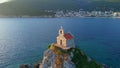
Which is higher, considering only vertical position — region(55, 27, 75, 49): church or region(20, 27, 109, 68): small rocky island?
region(55, 27, 75, 49): church

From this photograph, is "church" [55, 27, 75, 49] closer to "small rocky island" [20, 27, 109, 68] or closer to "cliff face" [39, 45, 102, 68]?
"small rocky island" [20, 27, 109, 68]

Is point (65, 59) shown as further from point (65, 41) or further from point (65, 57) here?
point (65, 41)

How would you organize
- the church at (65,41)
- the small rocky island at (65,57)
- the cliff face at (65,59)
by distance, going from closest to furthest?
1. the cliff face at (65,59)
2. the small rocky island at (65,57)
3. the church at (65,41)

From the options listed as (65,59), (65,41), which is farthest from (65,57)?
(65,41)

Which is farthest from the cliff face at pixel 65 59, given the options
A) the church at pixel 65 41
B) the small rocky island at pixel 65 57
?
the church at pixel 65 41

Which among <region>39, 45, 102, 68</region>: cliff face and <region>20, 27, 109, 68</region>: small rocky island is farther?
<region>20, 27, 109, 68</region>: small rocky island

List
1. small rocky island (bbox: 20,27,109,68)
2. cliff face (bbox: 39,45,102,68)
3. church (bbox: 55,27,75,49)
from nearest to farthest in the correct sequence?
cliff face (bbox: 39,45,102,68) → small rocky island (bbox: 20,27,109,68) → church (bbox: 55,27,75,49)

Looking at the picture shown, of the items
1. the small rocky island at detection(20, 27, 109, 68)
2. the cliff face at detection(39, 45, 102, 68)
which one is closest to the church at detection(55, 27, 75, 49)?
the small rocky island at detection(20, 27, 109, 68)

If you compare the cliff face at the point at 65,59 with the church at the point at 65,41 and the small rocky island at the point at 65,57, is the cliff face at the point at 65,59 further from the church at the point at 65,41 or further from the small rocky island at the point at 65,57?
the church at the point at 65,41
